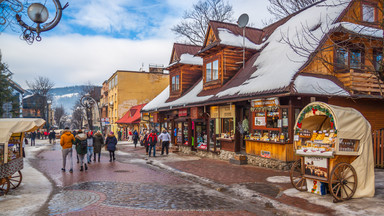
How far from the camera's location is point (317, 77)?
12852mm

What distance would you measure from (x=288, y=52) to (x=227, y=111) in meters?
4.47

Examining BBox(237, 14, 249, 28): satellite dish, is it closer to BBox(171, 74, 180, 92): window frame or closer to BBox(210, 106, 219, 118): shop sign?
BBox(210, 106, 219, 118): shop sign

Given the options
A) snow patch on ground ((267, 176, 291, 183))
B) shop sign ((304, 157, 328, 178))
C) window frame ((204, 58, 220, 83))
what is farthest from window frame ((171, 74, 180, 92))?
shop sign ((304, 157, 328, 178))

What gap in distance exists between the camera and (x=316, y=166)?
827 centimetres

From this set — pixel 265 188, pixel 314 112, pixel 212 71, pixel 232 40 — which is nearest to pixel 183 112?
pixel 212 71

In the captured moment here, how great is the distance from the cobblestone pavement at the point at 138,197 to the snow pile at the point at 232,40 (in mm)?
8935

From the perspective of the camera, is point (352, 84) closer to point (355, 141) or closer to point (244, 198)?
point (355, 141)

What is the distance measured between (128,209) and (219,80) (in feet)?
39.8

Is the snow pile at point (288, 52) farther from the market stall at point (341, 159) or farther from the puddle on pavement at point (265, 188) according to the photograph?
the puddle on pavement at point (265, 188)

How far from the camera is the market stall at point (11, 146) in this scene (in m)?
8.04

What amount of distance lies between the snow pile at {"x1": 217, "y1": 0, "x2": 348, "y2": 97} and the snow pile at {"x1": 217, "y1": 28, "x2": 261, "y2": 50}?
3.39ft

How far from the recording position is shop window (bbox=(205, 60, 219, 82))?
18.8m

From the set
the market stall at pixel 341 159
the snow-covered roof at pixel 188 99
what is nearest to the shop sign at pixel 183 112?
the snow-covered roof at pixel 188 99

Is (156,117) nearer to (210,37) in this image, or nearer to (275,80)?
(210,37)
